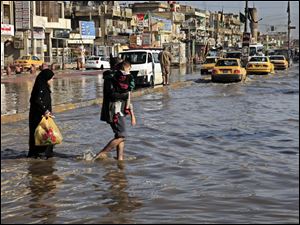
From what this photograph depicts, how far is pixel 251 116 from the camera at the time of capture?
1630cm

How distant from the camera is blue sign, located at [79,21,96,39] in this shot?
74.2 meters

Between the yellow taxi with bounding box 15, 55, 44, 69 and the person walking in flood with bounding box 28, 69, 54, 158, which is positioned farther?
the yellow taxi with bounding box 15, 55, 44, 69

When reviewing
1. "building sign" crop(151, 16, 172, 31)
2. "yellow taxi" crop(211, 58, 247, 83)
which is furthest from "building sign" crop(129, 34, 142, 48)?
"yellow taxi" crop(211, 58, 247, 83)

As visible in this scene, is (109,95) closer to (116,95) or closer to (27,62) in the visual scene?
(116,95)

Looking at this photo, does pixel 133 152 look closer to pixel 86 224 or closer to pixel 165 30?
pixel 86 224

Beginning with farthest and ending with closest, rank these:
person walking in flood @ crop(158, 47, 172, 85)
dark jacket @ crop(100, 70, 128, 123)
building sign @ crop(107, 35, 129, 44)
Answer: building sign @ crop(107, 35, 129, 44) < person walking in flood @ crop(158, 47, 172, 85) < dark jacket @ crop(100, 70, 128, 123)

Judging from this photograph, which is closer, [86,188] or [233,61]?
[86,188]

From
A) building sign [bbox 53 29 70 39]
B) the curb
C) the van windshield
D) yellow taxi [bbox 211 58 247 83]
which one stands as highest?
building sign [bbox 53 29 70 39]

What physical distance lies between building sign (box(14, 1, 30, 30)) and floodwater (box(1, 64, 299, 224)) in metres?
42.8

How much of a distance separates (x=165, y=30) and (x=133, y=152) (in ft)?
291

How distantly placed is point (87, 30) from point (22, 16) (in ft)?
55.1

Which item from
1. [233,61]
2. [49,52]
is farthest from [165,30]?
[233,61]

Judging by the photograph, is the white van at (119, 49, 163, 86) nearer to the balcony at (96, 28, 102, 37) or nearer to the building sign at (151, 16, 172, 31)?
the balcony at (96, 28, 102, 37)

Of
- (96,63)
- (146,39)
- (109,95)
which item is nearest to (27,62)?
(96,63)
